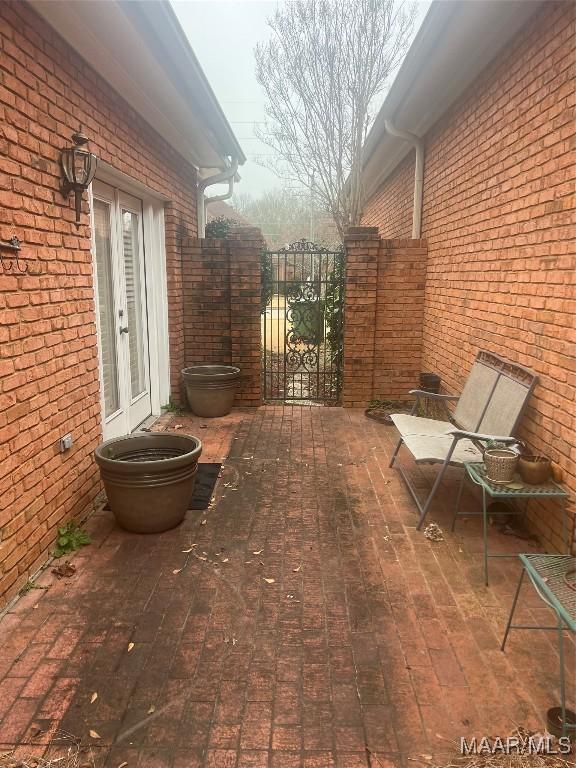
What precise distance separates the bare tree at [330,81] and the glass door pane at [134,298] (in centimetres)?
489

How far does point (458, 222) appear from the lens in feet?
16.6

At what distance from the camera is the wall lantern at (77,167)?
310cm

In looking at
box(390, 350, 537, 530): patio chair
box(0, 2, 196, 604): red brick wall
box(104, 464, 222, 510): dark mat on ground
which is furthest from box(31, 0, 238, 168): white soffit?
box(390, 350, 537, 530): patio chair

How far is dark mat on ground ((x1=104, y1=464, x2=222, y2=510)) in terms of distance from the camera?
378 centimetres

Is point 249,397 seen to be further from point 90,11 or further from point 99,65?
point 90,11

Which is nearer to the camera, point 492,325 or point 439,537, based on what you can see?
point 439,537

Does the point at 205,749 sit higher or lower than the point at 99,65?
lower

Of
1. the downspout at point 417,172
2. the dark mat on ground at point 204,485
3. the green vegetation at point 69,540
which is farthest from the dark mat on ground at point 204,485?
the downspout at point 417,172

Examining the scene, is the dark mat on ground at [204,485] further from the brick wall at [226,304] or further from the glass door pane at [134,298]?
the brick wall at [226,304]

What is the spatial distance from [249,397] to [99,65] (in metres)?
3.83

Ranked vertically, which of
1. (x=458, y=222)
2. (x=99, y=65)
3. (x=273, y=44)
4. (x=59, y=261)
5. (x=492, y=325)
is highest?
(x=273, y=44)

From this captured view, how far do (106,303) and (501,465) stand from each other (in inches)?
130

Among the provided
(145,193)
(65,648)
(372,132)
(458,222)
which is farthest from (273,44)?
(65,648)

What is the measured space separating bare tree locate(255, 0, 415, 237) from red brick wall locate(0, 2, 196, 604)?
19.6 ft
